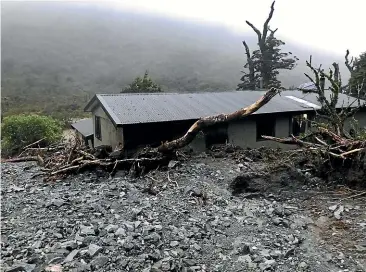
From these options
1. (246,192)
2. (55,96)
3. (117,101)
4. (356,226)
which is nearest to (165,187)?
(246,192)

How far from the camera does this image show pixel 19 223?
6688mm

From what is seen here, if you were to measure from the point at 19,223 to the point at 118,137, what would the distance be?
539 cm

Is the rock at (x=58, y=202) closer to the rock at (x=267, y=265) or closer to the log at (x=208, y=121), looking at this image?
the log at (x=208, y=121)

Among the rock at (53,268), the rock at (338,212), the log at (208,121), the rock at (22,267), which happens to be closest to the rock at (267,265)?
the rock at (338,212)

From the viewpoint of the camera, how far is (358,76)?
22156mm

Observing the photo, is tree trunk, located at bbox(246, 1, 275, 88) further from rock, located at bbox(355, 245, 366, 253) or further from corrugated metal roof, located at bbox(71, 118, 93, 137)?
rock, located at bbox(355, 245, 366, 253)

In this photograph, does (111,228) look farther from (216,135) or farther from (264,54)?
(264,54)

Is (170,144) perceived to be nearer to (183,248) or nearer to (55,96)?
(183,248)

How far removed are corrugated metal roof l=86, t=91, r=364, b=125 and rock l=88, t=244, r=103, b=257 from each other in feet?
18.6

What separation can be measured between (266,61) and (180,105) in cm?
1838

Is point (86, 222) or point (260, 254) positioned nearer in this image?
point (260, 254)

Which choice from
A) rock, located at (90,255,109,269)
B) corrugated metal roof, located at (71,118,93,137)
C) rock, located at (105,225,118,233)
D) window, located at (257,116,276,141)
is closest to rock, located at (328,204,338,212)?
rock, located at (105,225,118,233)

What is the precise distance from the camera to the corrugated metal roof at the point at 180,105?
11.7 meters

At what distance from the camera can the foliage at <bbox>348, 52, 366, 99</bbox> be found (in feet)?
66.7
